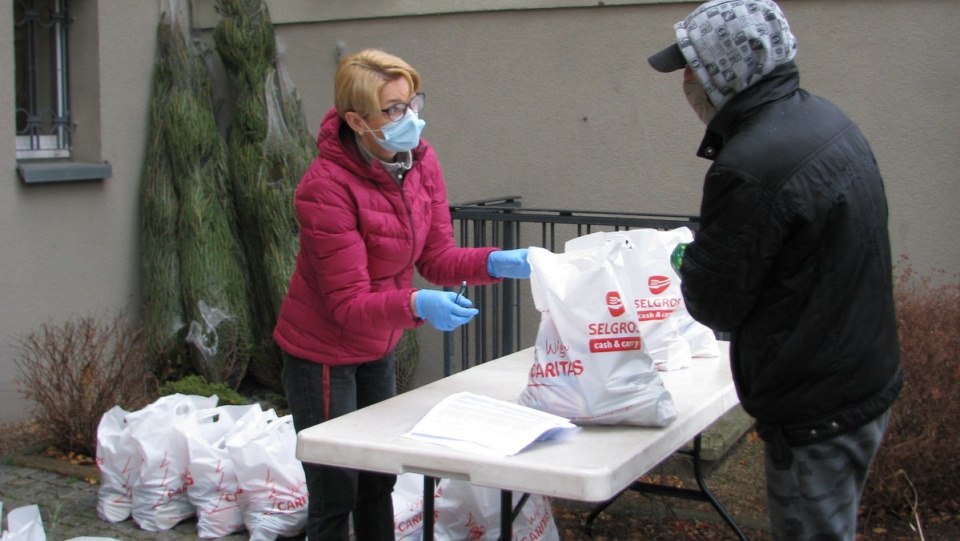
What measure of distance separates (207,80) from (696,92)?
4.63 metres

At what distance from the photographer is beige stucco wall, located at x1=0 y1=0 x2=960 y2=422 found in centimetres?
491

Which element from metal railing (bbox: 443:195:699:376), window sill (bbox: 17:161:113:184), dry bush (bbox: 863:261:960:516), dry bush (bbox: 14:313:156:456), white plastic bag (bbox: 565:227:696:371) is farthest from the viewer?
window sill (bbox: 17:161:113:184)

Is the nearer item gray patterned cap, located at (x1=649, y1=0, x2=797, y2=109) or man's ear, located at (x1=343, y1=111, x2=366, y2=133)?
gray patterned cap, located at (x1=649, y1=0, x2=797, y2=109)

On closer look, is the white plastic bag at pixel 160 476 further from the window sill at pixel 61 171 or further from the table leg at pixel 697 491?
the window sill at pixel 61 171

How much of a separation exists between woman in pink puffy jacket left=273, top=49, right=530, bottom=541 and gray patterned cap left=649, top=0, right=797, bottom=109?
2.67 ft

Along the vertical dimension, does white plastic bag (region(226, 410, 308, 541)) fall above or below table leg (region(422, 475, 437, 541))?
below

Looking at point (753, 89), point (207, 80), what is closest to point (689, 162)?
point (207, 80)

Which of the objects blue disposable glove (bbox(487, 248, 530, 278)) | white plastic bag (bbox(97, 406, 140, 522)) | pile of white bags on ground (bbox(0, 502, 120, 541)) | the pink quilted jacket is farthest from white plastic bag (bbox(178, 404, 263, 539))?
blue disposable glove (bbox(487, 248, 530, 278))

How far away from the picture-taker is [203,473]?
387cm

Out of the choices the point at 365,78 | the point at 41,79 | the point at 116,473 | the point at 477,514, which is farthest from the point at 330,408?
the point at 41,79

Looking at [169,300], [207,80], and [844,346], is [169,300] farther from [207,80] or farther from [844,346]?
[844,346]

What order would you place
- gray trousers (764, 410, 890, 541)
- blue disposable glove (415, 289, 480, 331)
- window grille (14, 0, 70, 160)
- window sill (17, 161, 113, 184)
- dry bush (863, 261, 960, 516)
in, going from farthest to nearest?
1. window grille (14, 0, 70, 160)
2. window sill (17, 161, 113, 184)
3. dry bush (863, 261, 960, 516)
4. blue disposable glove (415, 289, 480, 331)
5. gray trousers (764, 410, 890, 541)

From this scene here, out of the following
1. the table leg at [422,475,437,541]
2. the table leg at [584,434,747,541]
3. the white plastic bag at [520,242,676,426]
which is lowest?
the table leg at [584,434,747,541]

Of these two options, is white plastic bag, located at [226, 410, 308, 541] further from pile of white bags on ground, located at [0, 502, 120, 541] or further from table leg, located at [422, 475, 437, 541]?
table leg, located at [422, 475, 437, 541]
